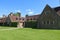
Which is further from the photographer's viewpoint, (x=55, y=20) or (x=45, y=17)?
(x=45, y=17)

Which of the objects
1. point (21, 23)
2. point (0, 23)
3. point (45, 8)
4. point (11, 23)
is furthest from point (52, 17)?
point (0, 23)

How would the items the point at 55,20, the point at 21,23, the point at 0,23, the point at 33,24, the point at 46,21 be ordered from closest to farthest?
the point at 55,20
the point at 46,21
the point at 33,24
the point at 21,23
the point at 0,23

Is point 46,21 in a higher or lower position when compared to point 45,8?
lower

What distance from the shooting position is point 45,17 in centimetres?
5391

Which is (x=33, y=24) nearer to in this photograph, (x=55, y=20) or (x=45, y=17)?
(x=45, y=17)

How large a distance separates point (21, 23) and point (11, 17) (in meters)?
11.4

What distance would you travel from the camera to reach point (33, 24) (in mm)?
61906

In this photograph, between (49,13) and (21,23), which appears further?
(21,23)

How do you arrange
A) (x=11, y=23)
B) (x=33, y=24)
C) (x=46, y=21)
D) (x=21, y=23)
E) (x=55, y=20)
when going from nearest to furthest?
(x=55, y=20)
(x=46, y=21)
(x=33, y=24)
(x=21, y=23)
(x=11, y=23)

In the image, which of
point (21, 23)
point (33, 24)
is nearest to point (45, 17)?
point (33, 24)

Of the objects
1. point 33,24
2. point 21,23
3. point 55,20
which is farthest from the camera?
point 21,23

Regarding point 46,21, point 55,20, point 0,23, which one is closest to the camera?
point 55,20

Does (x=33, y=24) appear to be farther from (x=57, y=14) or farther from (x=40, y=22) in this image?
(x=57, y=14)

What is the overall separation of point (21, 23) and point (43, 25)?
814 inches
